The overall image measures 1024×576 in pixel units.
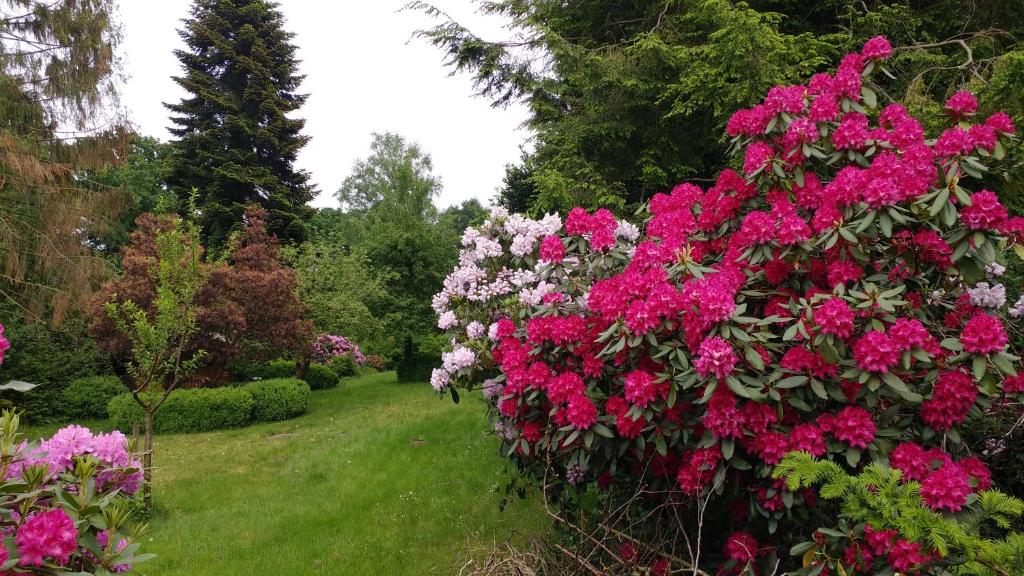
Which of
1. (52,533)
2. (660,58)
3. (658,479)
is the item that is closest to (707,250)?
(658,479)

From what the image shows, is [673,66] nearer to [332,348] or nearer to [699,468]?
[699,468]

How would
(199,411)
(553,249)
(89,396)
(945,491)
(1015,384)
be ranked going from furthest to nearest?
(89,396) → (199,411) → (553,249) → (1015,384) → (945,491)

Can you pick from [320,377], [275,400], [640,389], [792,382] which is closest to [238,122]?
[320,377]

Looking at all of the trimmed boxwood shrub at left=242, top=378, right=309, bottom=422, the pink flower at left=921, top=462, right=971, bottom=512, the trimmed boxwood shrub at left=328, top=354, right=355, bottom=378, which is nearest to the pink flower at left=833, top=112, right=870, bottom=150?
the pink flower at left=921, top=462, right=971, bottom=512

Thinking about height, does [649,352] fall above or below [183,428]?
above

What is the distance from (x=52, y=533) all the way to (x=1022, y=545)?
233 cm

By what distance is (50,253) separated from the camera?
10180 mm

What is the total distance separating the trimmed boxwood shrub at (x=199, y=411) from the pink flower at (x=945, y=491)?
453 inches

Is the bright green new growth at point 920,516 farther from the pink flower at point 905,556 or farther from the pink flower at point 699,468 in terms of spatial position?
the pink flower at point 699,468

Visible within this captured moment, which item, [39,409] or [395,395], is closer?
[39,409]

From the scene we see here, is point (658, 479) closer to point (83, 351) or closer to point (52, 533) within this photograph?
point (52, 533)

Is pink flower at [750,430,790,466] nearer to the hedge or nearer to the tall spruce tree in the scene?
the hedge

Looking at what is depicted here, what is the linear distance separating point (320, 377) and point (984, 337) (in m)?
15.6

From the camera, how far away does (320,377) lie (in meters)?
15.7
